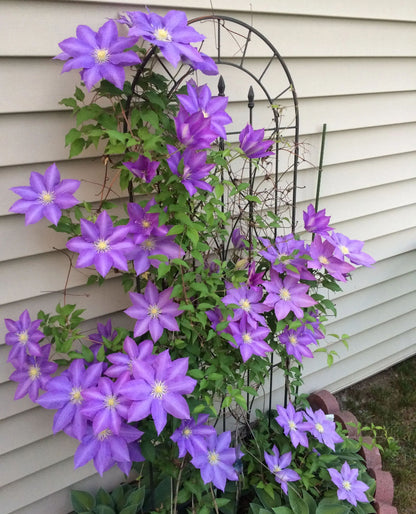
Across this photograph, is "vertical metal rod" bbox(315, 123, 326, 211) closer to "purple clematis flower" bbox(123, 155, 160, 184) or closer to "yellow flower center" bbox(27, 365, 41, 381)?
"purple clematis flower" bbox(123, 155, 160, 184)

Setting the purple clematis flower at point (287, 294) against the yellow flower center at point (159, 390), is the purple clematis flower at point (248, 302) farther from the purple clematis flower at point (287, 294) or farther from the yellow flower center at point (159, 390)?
the yellow flower center at point (159, 390)

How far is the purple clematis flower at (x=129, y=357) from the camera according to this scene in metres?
1.15

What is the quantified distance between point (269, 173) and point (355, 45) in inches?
25.2

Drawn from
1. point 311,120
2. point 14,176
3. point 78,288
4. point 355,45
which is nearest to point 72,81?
point 14,176

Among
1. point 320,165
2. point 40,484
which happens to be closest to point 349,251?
point 320,165

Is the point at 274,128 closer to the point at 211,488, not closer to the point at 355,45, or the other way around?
the point at 355,45

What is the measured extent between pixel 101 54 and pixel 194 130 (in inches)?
11.0

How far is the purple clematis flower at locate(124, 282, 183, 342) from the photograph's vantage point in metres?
1.23

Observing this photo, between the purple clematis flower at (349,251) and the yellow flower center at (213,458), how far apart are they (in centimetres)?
76

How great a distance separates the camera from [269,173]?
5.67 ft

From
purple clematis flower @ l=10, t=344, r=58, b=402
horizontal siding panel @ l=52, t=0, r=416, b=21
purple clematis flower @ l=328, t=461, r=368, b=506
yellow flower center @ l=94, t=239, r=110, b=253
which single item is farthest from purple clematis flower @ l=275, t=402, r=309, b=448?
horizontal siding panel @ l=52, t=0, r=416, b=21

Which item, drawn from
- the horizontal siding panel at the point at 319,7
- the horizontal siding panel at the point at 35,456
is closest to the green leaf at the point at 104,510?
the horizontal siding panel at the point at 35,456

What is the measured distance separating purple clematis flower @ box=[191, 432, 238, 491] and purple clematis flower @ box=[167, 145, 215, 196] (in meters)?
0.82

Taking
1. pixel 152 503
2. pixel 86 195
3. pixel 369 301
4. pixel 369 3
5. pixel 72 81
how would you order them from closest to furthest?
1. pixel 72 81
2. pixel 86 195
3. pixel 152 503
4. pixel 369 3
5. pixel 369 301
